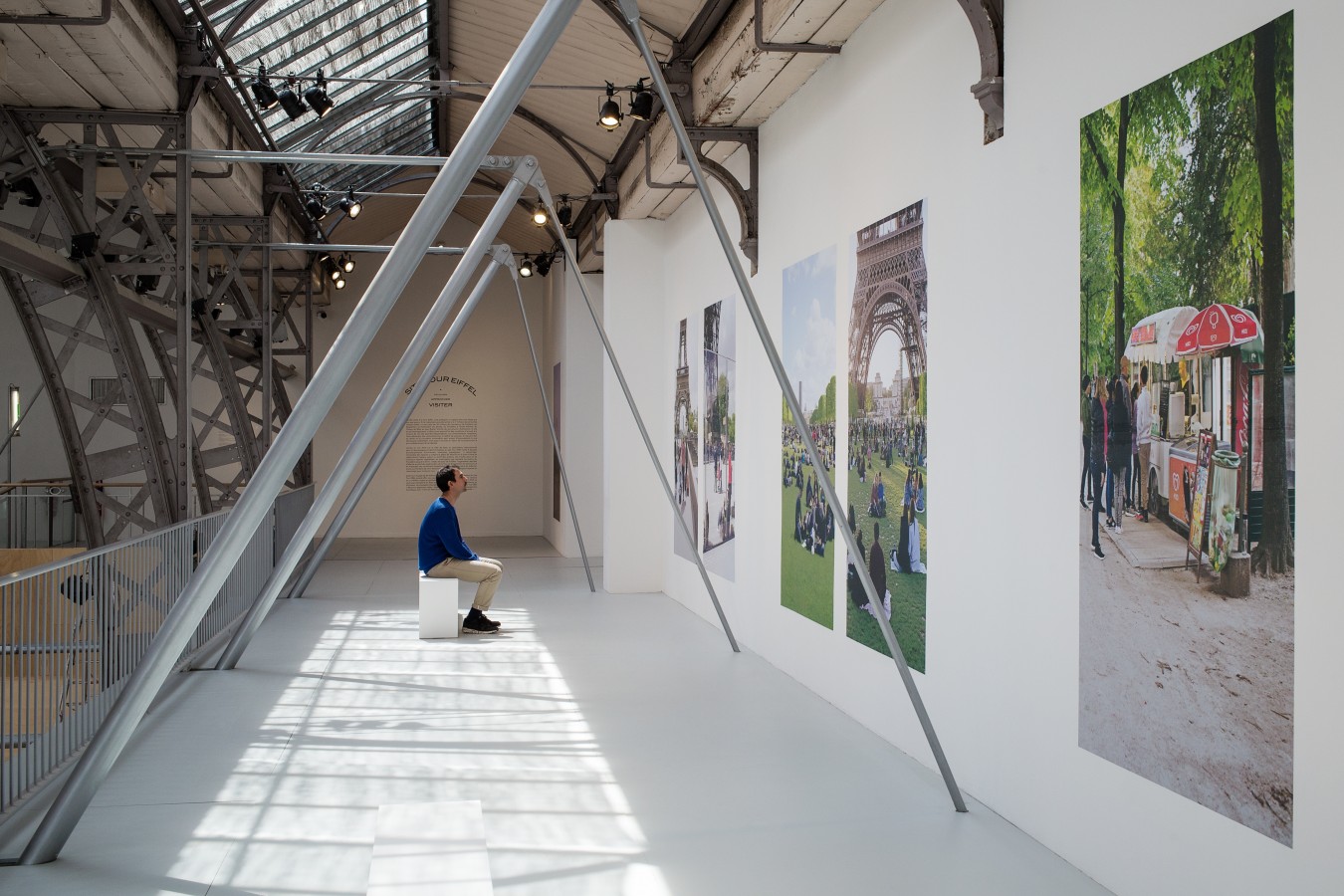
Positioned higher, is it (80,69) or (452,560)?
(80,69)

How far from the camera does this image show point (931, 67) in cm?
576

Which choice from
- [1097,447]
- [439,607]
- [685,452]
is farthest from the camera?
[685,452]

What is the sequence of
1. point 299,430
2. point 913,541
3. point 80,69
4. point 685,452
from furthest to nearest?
1. point 685,452
2. point 80,69
3. point 913,541
4. point 299,430

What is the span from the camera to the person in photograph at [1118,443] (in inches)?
159

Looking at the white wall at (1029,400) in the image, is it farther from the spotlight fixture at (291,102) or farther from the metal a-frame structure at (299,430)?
the spotlight fixture at (291,102)

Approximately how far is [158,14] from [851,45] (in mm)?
4683

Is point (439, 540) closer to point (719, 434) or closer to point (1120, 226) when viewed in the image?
point (719, 434)

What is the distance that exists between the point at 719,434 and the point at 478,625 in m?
2.53

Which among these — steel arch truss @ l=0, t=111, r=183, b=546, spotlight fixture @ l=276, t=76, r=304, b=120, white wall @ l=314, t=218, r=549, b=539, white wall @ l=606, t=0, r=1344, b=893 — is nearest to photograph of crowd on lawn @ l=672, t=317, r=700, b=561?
white wall @ l=606, t=0, r=1344, b=893

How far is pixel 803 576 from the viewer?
770 centimetres

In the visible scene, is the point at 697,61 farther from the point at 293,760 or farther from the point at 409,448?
the point at 409,448

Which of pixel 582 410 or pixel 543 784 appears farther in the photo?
pixel 582 410

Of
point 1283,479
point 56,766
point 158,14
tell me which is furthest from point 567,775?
point 158,14

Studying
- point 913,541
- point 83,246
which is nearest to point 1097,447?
point 913,541
